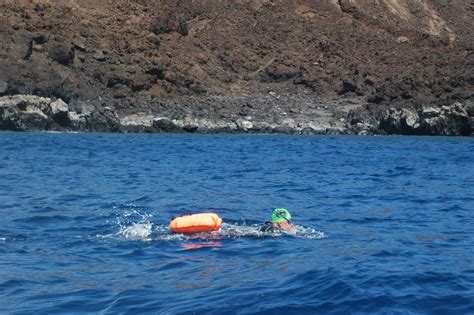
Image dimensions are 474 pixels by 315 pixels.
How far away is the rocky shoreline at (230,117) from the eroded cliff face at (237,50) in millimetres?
1804

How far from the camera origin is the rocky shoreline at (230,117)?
61812mm

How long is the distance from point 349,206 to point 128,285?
9.03 metres

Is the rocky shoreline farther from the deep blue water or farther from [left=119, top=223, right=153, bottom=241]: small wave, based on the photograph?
[left=119, top=223, right=153, bottom=241]: small wave

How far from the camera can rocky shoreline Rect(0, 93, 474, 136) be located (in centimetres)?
6181

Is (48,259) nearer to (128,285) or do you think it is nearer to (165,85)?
(128,285)

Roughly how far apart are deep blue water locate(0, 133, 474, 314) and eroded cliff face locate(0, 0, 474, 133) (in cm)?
4706

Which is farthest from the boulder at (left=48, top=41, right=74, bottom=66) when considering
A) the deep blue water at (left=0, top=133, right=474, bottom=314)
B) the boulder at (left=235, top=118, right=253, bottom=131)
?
the deep blue water at (left=0, top=133, right=474, bottom=314)

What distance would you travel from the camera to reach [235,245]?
12125mm

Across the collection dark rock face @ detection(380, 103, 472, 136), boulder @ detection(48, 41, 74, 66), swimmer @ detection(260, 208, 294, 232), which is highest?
boulder @ detection(48, 41, 74, 66)

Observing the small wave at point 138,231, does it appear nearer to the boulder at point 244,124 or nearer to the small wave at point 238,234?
the small wave at point 238,234

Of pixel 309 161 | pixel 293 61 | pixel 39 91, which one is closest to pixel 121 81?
pixel 39 91

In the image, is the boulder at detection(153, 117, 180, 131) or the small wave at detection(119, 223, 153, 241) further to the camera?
the boulder at detection(153, 117, 180, 131)

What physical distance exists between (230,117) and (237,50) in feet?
87.4

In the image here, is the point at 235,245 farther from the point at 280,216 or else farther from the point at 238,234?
the point at 280,216
